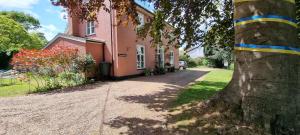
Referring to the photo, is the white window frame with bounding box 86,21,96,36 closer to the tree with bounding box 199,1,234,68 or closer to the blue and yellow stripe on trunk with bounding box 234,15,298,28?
the tree with bounding box 199,1,234,68

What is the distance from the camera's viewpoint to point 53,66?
10.9 meters

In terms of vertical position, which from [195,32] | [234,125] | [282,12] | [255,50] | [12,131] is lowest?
[12,131]

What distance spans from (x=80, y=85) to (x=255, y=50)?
10163 millimetres

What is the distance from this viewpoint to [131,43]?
16.7m

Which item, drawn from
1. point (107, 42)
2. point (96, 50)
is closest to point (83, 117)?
point (96, 50)

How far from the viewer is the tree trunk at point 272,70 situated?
3.03 metres

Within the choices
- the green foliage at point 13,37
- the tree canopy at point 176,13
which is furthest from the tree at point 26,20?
the tree canopy at point 176,13

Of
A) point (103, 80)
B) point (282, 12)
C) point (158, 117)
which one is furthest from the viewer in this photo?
point (103, 80)

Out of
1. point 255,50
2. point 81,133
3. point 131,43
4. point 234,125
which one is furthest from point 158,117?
point 131,43

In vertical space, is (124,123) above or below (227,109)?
below

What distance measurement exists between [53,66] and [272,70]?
10.1m

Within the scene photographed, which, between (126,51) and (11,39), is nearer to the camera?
(126,51)

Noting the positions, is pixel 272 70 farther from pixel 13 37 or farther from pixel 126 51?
pixel 13 37

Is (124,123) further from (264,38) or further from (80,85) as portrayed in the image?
(80,85)
